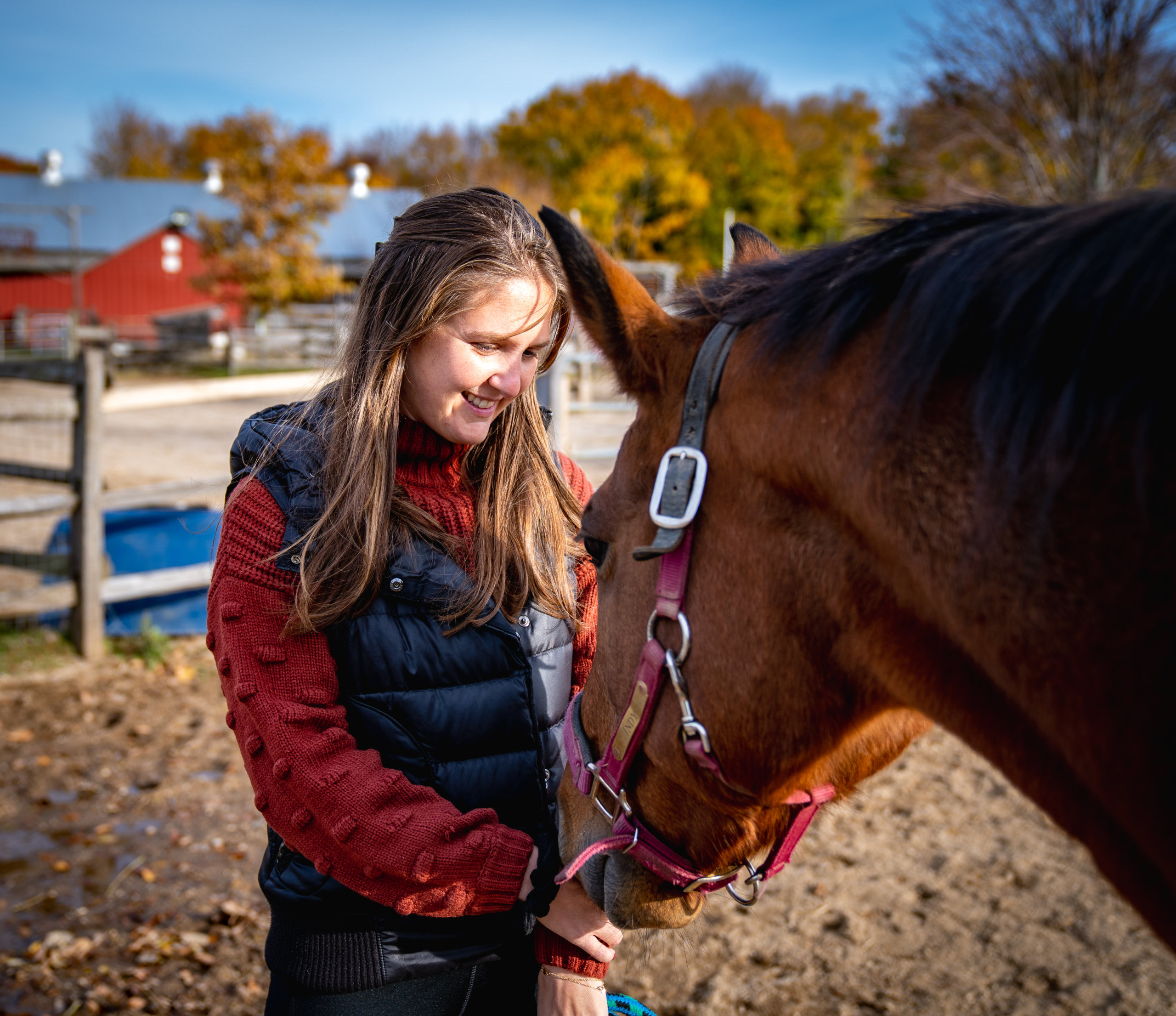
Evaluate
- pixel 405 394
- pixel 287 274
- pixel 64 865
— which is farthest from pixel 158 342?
pixel 405 394

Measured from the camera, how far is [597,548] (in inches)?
51.7

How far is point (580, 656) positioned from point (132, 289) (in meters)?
40.4

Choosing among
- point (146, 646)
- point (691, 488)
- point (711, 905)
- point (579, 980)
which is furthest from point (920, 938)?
point (146, 646)

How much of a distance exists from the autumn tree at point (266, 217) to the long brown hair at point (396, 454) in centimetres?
2706

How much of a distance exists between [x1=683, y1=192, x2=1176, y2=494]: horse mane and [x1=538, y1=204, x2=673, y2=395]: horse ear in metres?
0.24

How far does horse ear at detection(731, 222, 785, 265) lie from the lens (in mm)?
1525

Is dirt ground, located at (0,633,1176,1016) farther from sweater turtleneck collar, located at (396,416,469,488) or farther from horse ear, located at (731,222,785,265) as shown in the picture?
horse ear, located at (731,222,785,265)

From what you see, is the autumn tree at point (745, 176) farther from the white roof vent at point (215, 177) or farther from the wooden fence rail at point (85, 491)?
the wooden fence rail at point (85, 491)

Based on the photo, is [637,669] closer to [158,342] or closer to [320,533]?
[320,533]

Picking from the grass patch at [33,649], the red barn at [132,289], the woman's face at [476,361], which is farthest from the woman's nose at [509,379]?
the red barn at [132,289]

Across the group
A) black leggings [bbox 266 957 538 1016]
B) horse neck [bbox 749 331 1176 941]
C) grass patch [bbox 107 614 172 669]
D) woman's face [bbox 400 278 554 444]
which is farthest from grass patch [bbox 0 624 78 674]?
horse neck [bbox 749 331 1176 941]

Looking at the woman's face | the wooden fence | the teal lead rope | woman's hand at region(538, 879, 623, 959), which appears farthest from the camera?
the wooden fence

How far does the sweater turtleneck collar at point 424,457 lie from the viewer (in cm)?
178

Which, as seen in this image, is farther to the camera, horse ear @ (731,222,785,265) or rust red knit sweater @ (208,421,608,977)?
horse ear @ (731,222,785,265)
